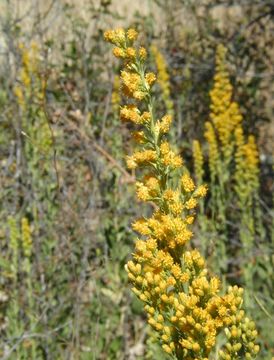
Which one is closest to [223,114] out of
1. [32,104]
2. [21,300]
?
[32,104]

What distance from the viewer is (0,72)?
5.38 meters

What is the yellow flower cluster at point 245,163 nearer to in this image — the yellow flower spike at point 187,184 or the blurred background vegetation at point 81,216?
the blurred background vegetation at point 81,216

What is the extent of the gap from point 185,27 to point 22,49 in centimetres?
229

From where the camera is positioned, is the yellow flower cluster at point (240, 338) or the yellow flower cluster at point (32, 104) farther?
the yellow flower cluster at point (32, 104)

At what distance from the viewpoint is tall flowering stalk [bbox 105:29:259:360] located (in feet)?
5.63

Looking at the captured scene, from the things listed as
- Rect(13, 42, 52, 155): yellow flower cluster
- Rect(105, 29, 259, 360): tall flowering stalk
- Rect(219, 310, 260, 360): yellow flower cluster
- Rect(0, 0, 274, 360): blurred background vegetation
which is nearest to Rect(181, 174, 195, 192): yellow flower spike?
Rect(105, 29, 259, 360): tall flowering stalk

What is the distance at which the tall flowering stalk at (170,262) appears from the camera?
172 cm

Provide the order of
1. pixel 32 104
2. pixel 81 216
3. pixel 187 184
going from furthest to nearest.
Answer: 1. pixel 32 104
2. pixel 81 216
3. pixel 187 184

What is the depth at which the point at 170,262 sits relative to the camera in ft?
5.69

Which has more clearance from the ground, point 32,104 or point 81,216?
point 32,104

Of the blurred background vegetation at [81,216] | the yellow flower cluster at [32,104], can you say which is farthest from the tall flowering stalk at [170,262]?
the yellow flower cluster at [32,104]

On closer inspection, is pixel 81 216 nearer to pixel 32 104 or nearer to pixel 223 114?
pixel 223 114

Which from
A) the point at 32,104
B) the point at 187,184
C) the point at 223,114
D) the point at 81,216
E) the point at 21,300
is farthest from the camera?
the point at 32,104

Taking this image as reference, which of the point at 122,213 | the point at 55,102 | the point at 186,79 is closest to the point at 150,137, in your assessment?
the point at 122,213
